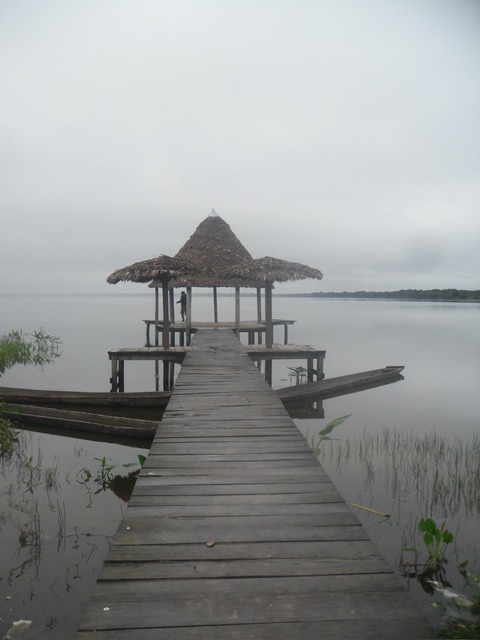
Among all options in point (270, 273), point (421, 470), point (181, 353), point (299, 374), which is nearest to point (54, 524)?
point (421, 470)

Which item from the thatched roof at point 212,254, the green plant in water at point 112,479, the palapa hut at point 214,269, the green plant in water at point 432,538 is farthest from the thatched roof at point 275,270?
the green plant in water at point 432,538

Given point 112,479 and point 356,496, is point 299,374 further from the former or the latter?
point 112,479

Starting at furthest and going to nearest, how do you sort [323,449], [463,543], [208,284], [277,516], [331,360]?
[331,360]
[208,284]
[323,449]
[463,543]
[277,516]

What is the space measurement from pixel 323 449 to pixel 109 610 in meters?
5.84

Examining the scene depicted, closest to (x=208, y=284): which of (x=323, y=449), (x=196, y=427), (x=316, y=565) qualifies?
(x=323, y=449)

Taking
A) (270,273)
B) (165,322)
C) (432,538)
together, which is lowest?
(432,538)

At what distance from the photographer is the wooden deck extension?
6.00ft

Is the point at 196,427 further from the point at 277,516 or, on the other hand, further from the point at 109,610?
the point at 109,610

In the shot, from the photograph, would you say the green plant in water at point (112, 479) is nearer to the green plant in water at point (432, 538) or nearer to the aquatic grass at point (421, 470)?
the aquatic grass at point (421, 470)

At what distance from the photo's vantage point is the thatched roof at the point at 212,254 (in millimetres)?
15781

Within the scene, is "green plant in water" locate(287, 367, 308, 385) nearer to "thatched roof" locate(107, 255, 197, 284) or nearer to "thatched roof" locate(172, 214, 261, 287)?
"thatched roof" locate(172, 214, 261, 287)

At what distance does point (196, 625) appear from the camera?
1.82m

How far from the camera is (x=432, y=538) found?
348cm

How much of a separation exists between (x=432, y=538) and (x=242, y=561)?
1.99 m
